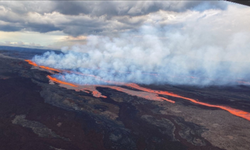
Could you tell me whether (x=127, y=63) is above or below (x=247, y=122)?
above

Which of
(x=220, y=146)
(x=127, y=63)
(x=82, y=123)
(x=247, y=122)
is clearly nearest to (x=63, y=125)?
(x=82, y=123)

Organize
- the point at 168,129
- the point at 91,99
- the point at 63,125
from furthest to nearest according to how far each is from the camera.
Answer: the point at 91,99 < the point at 168,129 < the point at 63,125

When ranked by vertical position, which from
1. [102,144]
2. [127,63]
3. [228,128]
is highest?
[127,63]

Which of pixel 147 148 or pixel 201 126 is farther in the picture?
pixel 201 126

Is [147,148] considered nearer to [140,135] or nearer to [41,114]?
[140,135]

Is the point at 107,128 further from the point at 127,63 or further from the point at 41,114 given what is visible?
the point at 127,63

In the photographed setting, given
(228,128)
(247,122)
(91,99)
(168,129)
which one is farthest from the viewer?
(91,99)

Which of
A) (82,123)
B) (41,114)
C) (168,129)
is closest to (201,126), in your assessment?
(168,129)
